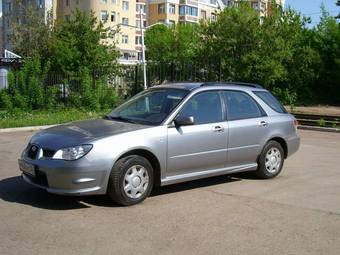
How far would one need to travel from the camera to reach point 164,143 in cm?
743

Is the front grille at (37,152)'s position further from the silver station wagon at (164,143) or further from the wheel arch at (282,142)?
the wheel arch at (282,142)

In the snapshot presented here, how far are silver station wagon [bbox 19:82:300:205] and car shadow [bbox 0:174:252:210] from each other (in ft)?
0.91

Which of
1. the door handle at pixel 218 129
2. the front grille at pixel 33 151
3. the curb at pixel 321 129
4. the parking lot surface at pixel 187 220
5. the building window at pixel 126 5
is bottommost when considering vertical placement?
the parking lot surface at pixel 187 220

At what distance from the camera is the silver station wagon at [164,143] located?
678 cm

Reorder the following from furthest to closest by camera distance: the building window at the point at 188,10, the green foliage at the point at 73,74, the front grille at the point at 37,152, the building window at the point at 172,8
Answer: the building window at the point at 188,10 < the building window at the point at 172,8 < the green foliage at the point at 73,74 < the front grille at the point at 37,152

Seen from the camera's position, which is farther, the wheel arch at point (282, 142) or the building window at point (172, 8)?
the building window at point (172, 8)

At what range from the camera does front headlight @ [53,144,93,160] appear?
265 inches

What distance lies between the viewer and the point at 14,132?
15789mm

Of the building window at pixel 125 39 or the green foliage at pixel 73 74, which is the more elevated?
the building window at pixel 125 39

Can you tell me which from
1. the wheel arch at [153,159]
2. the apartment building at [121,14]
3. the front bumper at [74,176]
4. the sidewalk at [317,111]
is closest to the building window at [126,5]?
the apartment building at [121,14]

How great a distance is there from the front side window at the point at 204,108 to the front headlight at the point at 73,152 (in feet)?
5.39

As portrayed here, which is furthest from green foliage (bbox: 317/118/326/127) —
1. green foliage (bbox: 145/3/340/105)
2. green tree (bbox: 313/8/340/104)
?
green tree (bbox: 313/8/340/104)

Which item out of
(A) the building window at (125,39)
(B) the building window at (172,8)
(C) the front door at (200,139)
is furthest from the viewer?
(B) the building window at (172,8)

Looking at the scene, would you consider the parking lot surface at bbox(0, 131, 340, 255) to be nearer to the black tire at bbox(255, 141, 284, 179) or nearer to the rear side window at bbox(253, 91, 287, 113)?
the black tire at bbox(255, 141, 284, 179)
